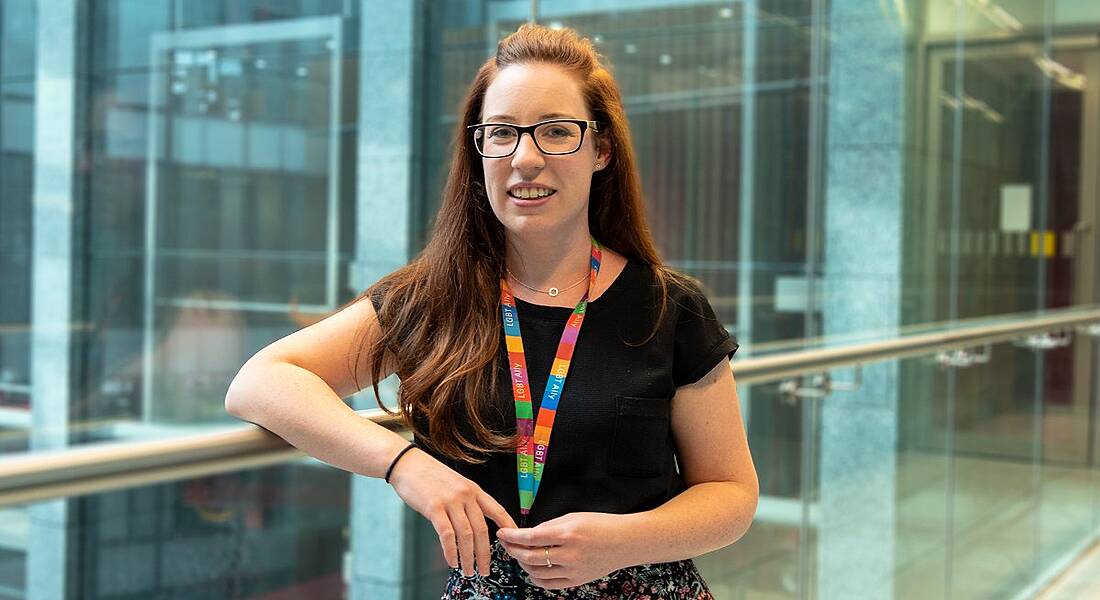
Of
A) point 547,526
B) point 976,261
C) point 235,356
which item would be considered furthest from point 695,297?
point 976,261

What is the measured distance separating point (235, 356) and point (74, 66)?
5.16 ft

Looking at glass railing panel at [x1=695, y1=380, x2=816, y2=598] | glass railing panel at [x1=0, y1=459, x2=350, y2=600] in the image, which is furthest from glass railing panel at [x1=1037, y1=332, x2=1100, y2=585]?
glass railing panel at [x1=0, y1=459, x2=350, y2=600]

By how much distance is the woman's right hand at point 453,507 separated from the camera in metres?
1.26

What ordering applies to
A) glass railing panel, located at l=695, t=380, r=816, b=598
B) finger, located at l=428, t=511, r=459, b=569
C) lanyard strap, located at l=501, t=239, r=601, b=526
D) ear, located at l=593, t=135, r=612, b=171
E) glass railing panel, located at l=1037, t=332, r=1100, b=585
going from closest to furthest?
1. finger, located at l=428, t=511, r=459, b=569
2. lanyard strap, located at l=501, t=239, r=601, b=526
3. ear, located at l=593, t=135, r=612, b=171
4. glass railing panel, located at l=695, t=380, r=816, b=598
5. glass railing panel, located at l=1037, t=332, r=1100, b=585

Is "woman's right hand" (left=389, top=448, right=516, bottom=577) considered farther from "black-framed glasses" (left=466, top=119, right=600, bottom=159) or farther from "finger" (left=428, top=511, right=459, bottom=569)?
"black-framed glasses" (left=466, top=119, right=600, bottom=159)

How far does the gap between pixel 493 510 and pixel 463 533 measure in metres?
0.05

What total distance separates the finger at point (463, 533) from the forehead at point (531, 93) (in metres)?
0.47

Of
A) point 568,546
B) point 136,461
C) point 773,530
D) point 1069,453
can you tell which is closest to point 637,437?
point 568,546

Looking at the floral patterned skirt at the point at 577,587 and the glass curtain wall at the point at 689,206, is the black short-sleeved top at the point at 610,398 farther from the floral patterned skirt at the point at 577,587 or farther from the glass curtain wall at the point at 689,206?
the glass curtain wall at the point at 689,206

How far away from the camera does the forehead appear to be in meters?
1.41

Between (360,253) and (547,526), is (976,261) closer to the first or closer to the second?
(360,253)

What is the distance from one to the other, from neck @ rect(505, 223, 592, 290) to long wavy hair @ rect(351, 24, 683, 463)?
45 millimetres

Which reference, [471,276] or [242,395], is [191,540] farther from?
[471,276]

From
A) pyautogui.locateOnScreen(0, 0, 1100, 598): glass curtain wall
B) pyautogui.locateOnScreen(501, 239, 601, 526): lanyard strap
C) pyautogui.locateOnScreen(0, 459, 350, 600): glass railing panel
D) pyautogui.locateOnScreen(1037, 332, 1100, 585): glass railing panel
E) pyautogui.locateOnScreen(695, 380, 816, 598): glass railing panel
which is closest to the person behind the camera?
pyautogui.locateOnScreen(501, 239, 601, 526): lanyard strap
